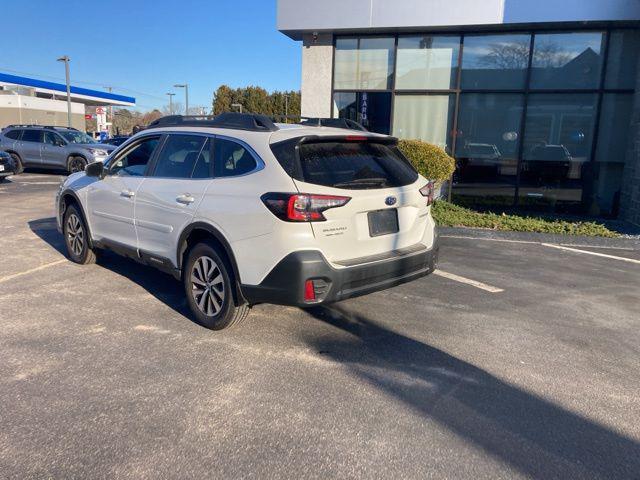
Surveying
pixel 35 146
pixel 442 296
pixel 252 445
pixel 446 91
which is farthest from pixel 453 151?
pixel 35 146

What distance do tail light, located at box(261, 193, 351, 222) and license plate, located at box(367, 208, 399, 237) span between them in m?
0.45

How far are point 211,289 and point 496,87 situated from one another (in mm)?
9542

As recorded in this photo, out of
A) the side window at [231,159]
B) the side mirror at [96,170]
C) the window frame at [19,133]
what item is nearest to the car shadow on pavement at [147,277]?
the side mirror at [96,170]

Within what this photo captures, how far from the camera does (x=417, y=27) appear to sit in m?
11.3

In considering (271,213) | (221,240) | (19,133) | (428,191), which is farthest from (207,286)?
(19,133)

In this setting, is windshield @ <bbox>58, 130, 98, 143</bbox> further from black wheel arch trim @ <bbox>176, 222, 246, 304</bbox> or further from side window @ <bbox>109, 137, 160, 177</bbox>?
black wheel arch trim @ <bbox>176, 222, 246, 304</bbox>

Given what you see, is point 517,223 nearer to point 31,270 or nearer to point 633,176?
point 633,176

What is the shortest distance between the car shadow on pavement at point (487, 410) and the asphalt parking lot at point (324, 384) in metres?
0.01

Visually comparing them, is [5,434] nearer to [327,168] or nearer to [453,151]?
[327,168]

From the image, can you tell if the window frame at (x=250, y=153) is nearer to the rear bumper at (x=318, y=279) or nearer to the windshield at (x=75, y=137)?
the rear bumper at (x=318, y=279)

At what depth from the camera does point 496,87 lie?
11.7 meters

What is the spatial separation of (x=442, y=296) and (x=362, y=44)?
845 centimetres

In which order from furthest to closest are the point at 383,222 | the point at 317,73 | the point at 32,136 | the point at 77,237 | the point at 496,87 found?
the point at 32,136 < the point at 317,73 < the point at 496,87 < the point at 77,237 < the point at 383,222

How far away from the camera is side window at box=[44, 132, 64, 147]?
1795 cm
